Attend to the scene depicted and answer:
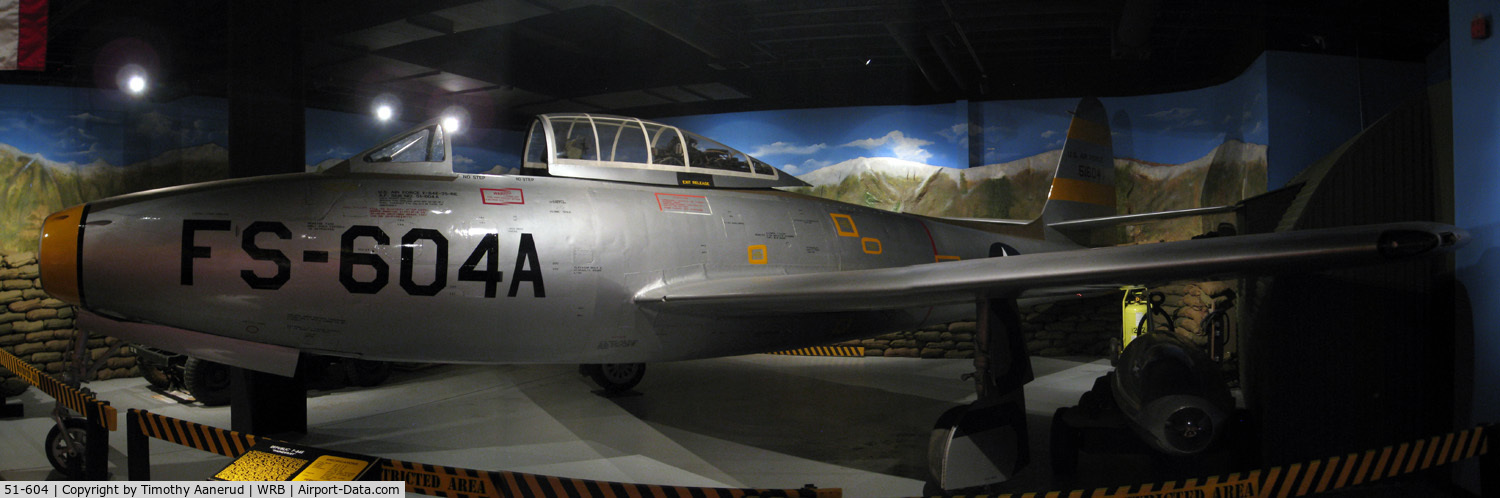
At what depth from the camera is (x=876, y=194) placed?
32.9ft

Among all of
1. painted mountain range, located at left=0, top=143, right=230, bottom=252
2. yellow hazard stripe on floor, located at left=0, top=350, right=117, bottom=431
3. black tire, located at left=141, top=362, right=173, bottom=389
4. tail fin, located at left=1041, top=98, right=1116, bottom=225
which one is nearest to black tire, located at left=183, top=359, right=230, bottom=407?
black tire, located at left=141, top=362, right=173, bottom=389

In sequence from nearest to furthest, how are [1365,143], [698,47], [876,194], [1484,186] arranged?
[1484,186]
[1365,143]
[698,47]
[876,194]

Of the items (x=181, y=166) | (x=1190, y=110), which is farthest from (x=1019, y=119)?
(x=181, y=166)

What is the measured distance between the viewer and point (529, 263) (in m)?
4.12

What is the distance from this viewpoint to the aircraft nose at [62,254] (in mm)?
3588

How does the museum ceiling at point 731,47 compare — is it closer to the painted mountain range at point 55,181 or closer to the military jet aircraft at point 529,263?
the painted mountain range at point 55,181

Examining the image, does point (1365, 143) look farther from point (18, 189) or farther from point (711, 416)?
point (18, 189)

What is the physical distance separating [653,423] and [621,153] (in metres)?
2.58

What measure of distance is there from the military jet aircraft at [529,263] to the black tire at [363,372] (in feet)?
12.7

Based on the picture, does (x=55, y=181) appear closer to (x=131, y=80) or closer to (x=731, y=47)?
(x=131, y=80)

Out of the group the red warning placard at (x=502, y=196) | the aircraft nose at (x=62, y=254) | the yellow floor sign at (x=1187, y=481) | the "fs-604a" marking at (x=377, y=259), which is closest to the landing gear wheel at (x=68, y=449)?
the aircraft nose at (x=62, y=254)

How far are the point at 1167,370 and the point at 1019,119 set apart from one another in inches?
228

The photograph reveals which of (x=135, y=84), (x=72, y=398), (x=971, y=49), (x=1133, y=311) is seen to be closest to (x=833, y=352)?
(x=1133, y=311)

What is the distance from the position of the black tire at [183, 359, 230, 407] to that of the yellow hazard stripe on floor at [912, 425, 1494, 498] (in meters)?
7.49
